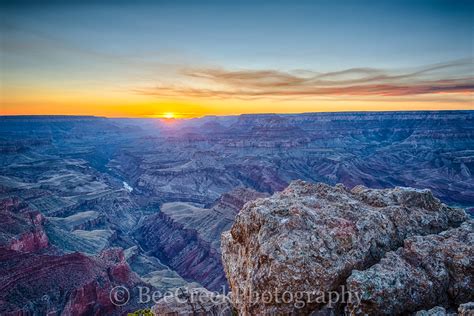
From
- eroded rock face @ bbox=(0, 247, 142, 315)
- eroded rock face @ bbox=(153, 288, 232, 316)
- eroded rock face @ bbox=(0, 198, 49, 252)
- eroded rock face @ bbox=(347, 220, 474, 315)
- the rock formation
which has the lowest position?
the rock formation

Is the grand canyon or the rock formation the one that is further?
the rock formation

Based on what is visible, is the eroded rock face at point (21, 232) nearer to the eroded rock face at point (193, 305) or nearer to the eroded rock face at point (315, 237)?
the eroded rock face at point (193, 305)

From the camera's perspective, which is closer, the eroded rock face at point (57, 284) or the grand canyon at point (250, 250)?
the grand canyon at point (250, 250)

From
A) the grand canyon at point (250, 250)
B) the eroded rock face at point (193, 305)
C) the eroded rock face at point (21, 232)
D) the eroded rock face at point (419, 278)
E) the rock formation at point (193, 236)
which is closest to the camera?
the eroded rock face at point (419, 278)

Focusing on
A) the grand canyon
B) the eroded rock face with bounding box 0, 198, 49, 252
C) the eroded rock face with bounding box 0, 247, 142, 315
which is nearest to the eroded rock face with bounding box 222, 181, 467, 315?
the grand canyon

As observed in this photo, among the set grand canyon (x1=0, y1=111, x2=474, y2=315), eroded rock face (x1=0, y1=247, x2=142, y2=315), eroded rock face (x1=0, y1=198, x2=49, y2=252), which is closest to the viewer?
grand canyon (x1=0, y1=111, x2=474, y2=315)

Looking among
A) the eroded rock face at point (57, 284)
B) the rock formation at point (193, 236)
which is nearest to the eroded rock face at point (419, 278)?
the eroded rock face at point (57, 284)

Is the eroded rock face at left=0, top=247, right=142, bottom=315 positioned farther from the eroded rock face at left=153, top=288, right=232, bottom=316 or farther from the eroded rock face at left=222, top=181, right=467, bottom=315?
the eroded rock face at left=222, top=181, right=467, bottom=315

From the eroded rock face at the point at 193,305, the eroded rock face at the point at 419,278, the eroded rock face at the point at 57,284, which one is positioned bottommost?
the eroded rock face at the point at 57,284
